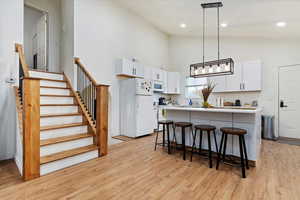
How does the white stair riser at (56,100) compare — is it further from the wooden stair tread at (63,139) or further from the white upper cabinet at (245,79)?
the white upper cabinet at (245,79)

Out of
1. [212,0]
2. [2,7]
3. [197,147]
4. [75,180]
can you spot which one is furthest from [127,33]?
[75,180]

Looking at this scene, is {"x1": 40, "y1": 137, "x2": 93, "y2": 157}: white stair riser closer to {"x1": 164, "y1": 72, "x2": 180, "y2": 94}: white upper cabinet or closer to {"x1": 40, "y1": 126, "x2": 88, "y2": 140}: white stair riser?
{"x1": 40, "y1": 126, "x2": 88, "y2": 140}: white stair riser

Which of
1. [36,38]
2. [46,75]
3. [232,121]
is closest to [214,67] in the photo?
[232,121]

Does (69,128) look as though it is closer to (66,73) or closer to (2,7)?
(66,73)

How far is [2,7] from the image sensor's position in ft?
9.91

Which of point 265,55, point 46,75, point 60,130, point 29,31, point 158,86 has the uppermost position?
point 29,31

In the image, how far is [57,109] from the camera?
3381mm

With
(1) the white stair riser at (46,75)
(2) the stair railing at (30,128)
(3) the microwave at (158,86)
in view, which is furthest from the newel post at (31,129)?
(3) the microwave at (158,86)

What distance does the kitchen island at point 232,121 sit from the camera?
272cm

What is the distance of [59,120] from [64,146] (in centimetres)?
66

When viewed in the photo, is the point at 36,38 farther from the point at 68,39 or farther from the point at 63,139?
the point at 63,139

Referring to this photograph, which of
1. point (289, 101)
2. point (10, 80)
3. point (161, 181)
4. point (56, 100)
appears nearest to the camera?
point (161, 181)

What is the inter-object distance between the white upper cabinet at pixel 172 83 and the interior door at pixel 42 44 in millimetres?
4289

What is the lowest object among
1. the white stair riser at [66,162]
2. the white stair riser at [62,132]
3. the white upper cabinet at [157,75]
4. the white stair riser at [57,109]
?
the white stair riser at [66,162]
